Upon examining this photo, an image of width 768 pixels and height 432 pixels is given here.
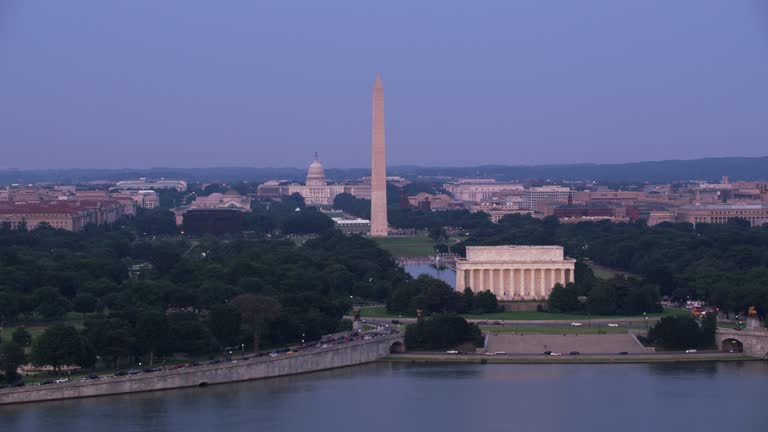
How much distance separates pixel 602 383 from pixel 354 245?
39.4m

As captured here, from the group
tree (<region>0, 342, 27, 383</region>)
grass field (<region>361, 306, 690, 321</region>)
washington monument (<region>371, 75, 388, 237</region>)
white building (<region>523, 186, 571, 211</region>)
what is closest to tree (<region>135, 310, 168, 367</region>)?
tree (<region>0, 342, 27, 383</region>)

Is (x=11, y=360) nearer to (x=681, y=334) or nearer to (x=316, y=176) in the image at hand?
(x=681, y=334)

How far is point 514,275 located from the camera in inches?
2472

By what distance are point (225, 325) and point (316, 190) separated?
133919mm

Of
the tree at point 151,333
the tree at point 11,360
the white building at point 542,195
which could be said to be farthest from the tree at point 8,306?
the white building at point 542,195

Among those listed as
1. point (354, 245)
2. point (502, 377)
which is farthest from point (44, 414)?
point (354, 245)

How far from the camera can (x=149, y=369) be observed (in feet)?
148

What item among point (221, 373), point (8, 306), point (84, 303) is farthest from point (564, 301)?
point (8, 306)

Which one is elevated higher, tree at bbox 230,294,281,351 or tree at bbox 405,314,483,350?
tree at bbox 230,294,281,351

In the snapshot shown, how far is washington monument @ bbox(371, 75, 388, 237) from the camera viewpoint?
313 feet

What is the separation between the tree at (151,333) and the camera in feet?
152

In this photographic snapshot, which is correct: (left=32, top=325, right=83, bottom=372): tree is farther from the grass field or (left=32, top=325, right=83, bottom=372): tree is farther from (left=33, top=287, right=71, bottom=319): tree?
the grass field

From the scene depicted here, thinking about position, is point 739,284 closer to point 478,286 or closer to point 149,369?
point 478,286

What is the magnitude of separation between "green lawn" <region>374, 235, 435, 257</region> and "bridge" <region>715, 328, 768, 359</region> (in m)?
39.4
